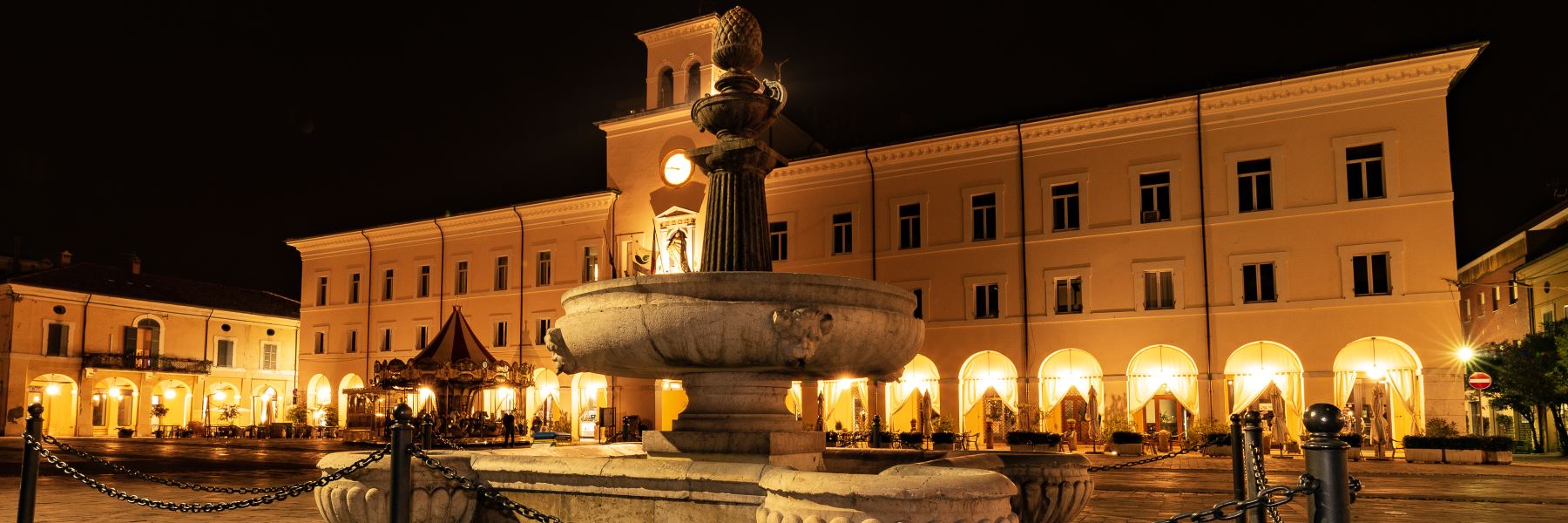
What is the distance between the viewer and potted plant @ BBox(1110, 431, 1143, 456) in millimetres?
25250

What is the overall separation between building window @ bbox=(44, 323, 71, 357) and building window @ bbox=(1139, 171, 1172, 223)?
44737 mm

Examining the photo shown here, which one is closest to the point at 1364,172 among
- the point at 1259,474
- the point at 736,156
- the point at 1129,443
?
the point at 1129,443

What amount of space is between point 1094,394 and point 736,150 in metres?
23.3

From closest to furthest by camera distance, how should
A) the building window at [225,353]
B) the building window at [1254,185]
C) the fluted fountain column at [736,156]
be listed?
the fluted fountain column at [736,156], the building window at [1254,185], the building window at [225,353]

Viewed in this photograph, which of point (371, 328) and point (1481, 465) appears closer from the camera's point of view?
point (1481, 465)

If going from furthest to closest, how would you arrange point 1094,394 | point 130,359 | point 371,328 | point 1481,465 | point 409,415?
1. point 130,359
2. point 371,328
3. point 1094,394
4. point 1481,465
5. point 409,415

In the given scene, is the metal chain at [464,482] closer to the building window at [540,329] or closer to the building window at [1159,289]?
the building window at [1159,289]

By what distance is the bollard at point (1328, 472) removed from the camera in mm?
3627

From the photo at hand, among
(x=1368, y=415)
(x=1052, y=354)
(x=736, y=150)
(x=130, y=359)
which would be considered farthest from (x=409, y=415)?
(x=130, y=359)

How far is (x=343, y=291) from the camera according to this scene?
4503cm

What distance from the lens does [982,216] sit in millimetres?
30500

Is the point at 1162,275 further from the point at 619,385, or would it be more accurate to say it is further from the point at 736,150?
the point at 736,150

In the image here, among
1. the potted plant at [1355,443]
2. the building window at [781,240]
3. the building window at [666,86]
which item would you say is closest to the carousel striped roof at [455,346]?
the building window at [781,240]

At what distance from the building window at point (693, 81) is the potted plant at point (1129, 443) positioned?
58.7 ft
